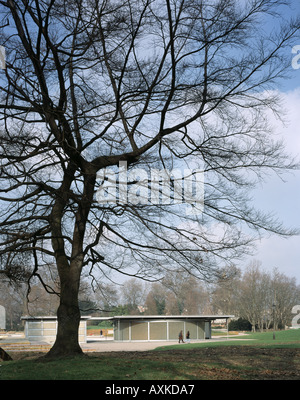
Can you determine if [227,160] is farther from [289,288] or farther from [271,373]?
[289,288]

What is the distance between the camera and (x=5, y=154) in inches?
415

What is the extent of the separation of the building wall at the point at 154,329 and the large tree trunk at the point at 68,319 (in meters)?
35.3

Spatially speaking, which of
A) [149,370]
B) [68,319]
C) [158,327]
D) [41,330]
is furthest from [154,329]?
[149,370]

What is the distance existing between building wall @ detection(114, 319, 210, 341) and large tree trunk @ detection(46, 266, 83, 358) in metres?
35.3

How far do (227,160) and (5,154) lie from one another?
544cm

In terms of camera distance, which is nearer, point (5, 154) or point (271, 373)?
point (271, 373)

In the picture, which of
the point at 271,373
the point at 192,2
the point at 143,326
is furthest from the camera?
the point at 143,326

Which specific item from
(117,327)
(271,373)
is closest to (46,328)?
(117,327)

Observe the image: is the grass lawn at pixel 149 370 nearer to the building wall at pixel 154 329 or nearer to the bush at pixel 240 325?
the building wall at pixel 154 329

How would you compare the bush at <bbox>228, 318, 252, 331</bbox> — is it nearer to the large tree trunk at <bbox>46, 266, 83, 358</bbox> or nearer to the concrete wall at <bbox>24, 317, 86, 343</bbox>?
the concrete wall at <bbox>24, 317, 86, 343</bbox>

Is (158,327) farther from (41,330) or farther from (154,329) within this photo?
(41,330)

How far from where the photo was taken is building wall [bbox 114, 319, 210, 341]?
4609 cm

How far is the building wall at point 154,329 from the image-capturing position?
151 feet

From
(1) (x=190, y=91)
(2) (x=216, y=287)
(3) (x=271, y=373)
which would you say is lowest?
(3) (x=271, y=373)
